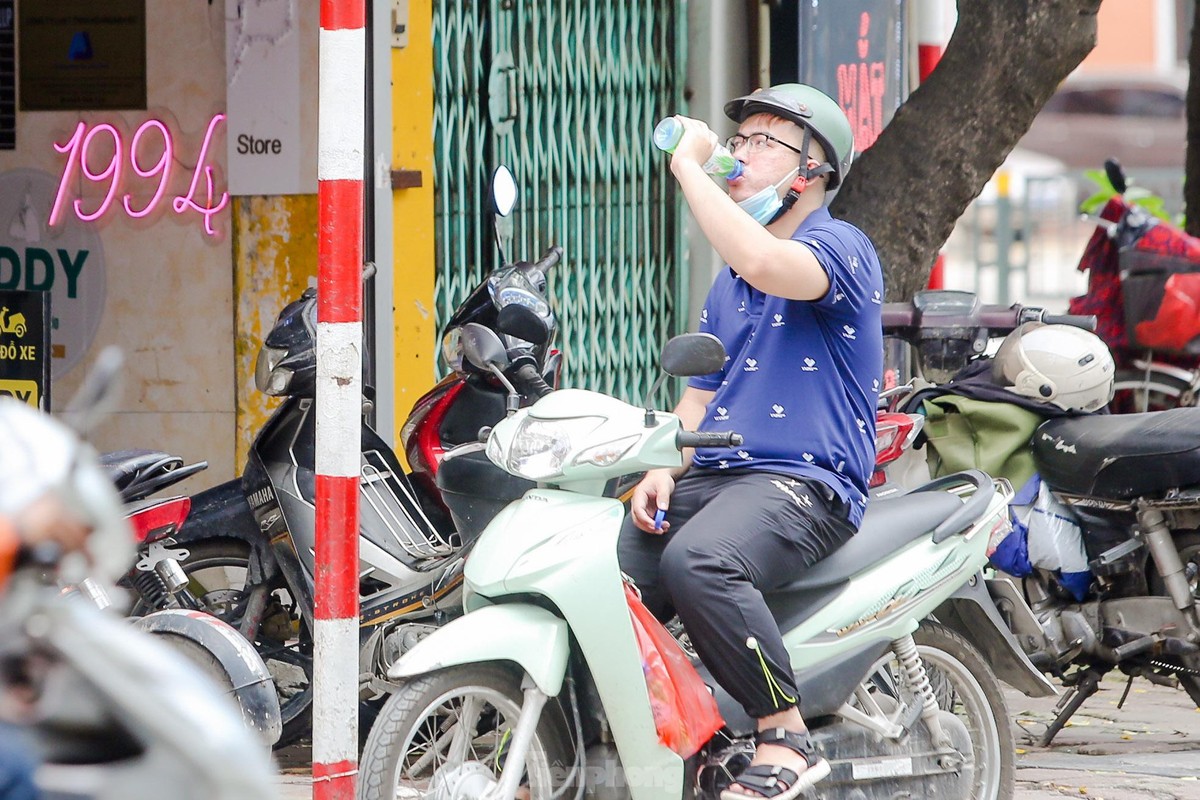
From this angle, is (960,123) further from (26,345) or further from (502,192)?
(26,345)

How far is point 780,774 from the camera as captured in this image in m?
3.47

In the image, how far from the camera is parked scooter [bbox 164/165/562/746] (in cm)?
446

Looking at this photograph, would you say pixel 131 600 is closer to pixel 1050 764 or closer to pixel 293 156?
pixel 293 156

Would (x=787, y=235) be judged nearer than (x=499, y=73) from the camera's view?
Yes

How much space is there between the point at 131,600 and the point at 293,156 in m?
2.24

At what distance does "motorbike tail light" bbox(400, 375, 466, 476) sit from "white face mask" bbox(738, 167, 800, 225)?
3.86ft

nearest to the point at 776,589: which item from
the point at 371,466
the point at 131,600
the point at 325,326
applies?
the point at 325,326

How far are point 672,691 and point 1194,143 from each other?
212 inches

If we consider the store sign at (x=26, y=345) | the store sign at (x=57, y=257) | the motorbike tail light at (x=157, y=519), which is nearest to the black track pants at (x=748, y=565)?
the motorbike tail light at (x=157, y=519)

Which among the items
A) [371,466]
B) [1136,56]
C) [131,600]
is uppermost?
[1136,56]

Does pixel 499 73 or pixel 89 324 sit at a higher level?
pixel 499 73

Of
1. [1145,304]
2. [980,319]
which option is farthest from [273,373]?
[1145,304]

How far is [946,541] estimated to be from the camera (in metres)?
3.93

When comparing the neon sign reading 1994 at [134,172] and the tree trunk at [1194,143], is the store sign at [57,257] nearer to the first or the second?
the neon sign reading 1994 at [134,172]
